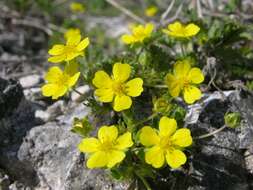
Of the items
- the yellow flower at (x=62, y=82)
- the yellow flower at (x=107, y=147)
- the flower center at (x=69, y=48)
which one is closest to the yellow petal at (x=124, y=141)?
the yellow flower at (x=107, y=147)

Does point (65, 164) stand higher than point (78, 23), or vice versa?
point (65, 164)

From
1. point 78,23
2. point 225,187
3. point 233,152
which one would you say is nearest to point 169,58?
point 233,152

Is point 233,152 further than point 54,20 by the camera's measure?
No

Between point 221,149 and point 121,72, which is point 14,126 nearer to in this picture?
point 121,72

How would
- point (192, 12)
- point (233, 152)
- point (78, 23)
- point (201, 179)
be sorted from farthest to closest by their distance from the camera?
point (78, 23) < point (192, 12) < point (233, 152) < point (201, 179)

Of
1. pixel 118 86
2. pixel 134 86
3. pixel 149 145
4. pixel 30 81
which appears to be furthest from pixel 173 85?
pixel 30 81

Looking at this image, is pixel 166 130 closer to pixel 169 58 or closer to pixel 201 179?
pixel 201 179

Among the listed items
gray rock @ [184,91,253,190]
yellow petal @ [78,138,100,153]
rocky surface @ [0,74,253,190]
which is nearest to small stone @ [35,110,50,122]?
rocky surface @ [0,74,253,190]
